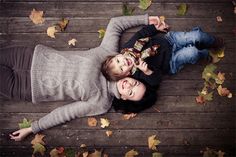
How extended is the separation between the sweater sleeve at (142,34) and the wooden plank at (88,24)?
0.22 metres

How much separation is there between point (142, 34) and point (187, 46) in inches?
20.9

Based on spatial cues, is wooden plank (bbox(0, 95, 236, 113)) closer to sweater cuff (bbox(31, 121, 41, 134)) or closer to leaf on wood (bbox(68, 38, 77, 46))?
sweater cuff (bbox(31, 121, 41, 134))

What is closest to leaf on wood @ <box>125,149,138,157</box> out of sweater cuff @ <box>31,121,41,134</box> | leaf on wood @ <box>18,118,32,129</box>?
sweater cuff @ <box>31,121,41,134</box>

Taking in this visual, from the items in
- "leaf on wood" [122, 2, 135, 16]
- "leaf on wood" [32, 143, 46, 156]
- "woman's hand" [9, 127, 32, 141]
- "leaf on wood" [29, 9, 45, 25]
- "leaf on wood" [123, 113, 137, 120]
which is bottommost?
"leaf on wood" [32, 143, 46, 156]

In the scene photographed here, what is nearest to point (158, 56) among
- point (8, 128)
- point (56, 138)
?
point (56, 138)

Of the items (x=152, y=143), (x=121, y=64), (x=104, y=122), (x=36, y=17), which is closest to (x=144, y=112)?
(x=152, y=143)

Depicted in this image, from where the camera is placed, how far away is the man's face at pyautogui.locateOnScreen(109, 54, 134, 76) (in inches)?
135

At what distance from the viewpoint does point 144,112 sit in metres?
4.01

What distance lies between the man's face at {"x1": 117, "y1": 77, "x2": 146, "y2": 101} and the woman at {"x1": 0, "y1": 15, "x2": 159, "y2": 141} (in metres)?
0.08

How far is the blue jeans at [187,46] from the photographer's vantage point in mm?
3795

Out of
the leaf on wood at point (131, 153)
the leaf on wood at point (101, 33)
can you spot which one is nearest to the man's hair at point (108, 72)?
the leaf on wood at point (101, 33)

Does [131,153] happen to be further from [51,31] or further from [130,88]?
[51,31]

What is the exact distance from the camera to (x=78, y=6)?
4105 millimetres

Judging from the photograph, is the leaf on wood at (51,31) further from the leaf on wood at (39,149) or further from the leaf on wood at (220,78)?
the leaf on wood at (220,78)
